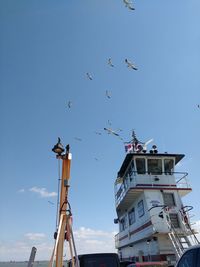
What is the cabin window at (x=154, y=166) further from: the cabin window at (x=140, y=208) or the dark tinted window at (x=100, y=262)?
the dark tinted window at (x=100, y=262)

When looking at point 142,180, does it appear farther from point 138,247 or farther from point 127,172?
point 138,247

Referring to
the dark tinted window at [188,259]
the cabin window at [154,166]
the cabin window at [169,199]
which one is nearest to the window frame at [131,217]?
the cabin window at [154,166]

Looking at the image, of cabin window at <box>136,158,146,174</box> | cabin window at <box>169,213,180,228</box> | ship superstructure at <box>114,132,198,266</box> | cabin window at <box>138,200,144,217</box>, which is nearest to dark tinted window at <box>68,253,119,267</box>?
ship superstructure at <box>114,132,198,266</box>

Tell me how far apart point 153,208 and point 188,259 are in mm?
12501

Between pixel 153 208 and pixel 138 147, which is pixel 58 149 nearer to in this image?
pixel 153 208

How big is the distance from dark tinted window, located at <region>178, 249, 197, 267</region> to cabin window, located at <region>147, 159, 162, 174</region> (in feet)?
51.2

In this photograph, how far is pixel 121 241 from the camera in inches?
973

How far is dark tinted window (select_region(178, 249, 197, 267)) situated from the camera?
4.47 m

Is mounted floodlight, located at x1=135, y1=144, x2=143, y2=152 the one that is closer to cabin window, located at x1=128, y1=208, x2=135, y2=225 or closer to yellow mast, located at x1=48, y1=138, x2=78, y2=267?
cabin window, located at x1=128, y1=208, x2=135, y2=225

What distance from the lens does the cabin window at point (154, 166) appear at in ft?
66.6

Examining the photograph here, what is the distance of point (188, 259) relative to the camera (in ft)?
15.2

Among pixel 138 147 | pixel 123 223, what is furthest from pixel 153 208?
pixel 123 223

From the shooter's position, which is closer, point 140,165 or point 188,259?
point 188,259

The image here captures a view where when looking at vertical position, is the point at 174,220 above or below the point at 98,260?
above
